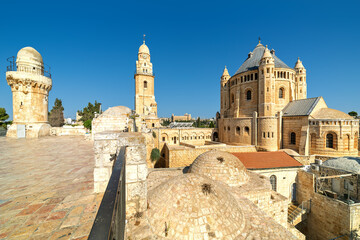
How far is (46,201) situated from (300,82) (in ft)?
111

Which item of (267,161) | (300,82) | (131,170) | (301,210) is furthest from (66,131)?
(300,82)

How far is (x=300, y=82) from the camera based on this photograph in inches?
1008

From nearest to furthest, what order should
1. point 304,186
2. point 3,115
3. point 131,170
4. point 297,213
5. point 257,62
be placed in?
point 131,170
point 297,213
point 304,186
point 3,115
point 257,62

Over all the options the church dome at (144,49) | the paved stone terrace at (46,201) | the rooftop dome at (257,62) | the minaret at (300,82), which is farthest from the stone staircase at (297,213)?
the church dome at (144,49)

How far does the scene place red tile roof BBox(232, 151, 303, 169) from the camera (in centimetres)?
1425

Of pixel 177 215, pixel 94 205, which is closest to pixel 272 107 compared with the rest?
pixel 177 215

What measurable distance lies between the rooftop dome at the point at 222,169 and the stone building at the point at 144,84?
2917cm

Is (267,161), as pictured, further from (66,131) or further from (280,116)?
(66,131)

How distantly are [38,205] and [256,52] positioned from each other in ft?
111

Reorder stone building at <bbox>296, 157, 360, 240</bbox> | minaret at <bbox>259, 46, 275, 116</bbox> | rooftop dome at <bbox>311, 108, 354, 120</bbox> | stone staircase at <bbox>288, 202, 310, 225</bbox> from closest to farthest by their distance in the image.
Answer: stone building at <bbox>296, 157, 360, 240</bbox> < stone staircase at <bbox>288, 202, 310, 225</bbox> < rooftop dome at <bbox>311, 108, 354, 120</bbox> < minaret at <bbox>259, 46, 275, 116</bbox>

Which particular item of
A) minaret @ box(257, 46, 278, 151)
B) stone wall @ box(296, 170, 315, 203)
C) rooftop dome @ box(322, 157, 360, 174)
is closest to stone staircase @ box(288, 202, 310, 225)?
stone wall @ box(296, 170, 315, 203)

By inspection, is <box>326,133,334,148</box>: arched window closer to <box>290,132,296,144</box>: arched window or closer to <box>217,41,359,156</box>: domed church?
<box>217,41,359,156</box>: domed church

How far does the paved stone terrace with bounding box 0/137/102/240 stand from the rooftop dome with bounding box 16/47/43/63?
47.5ft

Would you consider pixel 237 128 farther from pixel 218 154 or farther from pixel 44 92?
pixel 44 92
